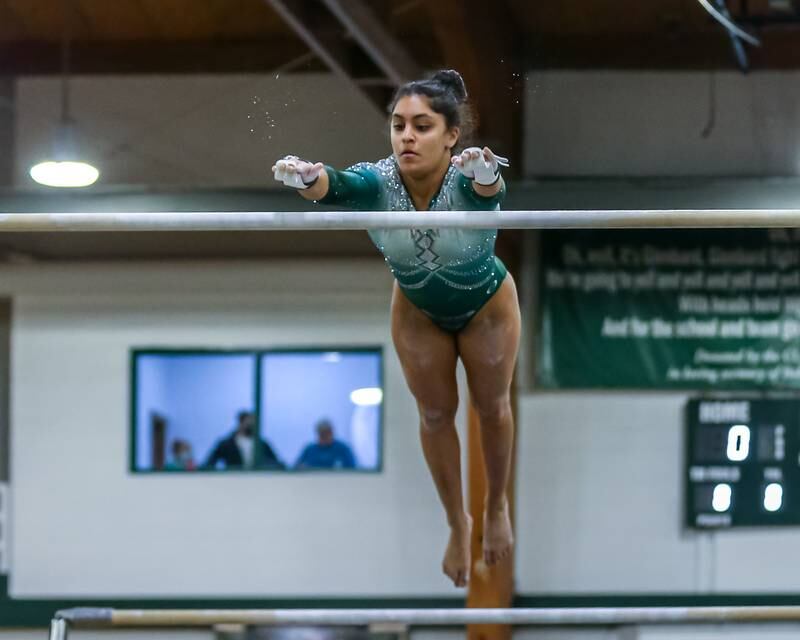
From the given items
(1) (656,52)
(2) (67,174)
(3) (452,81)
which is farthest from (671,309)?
(3) (452,81)

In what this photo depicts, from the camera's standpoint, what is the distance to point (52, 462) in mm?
7797

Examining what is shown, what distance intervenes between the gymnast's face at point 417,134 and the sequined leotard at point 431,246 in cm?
7

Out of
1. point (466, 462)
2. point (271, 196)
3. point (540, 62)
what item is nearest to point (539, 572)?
point (466, 462)

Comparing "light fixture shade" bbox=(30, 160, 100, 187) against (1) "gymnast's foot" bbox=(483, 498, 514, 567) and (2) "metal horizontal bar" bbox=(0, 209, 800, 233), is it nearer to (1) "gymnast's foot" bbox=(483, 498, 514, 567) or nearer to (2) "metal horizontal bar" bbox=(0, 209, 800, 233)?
(2) "metal horizontal bar" bbox=(0, 209, 800, 233)

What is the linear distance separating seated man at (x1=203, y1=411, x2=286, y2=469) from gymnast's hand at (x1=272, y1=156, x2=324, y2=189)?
523cm

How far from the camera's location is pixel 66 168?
6125 mm

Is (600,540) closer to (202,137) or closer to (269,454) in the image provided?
(269,454)

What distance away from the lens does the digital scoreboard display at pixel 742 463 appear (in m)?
6.84

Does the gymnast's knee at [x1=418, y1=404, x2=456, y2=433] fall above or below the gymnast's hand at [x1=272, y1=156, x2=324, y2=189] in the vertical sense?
below

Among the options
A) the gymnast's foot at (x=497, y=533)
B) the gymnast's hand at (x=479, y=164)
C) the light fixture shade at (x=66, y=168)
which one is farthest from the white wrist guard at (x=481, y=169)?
the light fixture shade at (x=66, y=168)

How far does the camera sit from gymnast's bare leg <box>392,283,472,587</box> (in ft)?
9.66

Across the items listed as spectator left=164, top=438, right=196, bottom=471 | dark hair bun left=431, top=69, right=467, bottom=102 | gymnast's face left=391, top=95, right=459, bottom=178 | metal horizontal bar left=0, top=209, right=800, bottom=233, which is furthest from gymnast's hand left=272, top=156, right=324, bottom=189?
spectator left=164, top=438, right=196, bottom=471

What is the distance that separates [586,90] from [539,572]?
15.1 feet

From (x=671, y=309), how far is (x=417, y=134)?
4738 millimetres
